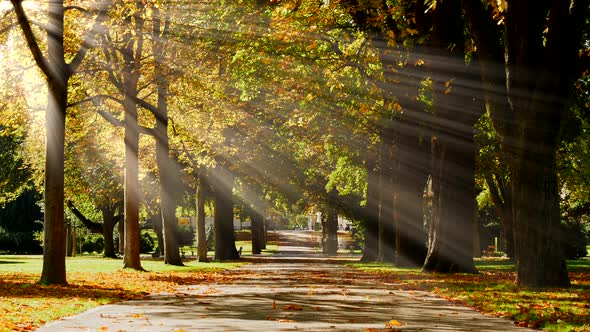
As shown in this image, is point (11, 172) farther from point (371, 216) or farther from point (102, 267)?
point (102, 267)

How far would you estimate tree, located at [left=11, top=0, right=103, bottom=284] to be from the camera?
1869 cm

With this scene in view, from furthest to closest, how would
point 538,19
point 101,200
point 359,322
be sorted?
point 101,200
point 538,19
point 359,322

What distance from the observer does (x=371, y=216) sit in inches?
1870

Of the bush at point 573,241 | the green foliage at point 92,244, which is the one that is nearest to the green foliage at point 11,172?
the green foliage at point 92,244

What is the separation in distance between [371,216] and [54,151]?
99.3ft

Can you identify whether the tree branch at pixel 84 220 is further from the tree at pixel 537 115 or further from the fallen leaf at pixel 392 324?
the fallen leaf at pixel 392 324

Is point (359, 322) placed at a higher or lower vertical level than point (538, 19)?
lower

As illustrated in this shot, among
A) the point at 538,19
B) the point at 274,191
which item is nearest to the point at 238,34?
the point at 538,19

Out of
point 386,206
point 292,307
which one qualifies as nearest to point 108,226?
point 386,206

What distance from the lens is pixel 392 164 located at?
3831 centimetres

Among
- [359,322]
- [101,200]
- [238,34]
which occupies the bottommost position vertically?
[359,322]

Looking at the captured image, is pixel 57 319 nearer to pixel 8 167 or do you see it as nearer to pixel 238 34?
pixel 238 34

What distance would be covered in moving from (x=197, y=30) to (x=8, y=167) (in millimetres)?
27893

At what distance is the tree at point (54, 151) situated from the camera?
736 inches
